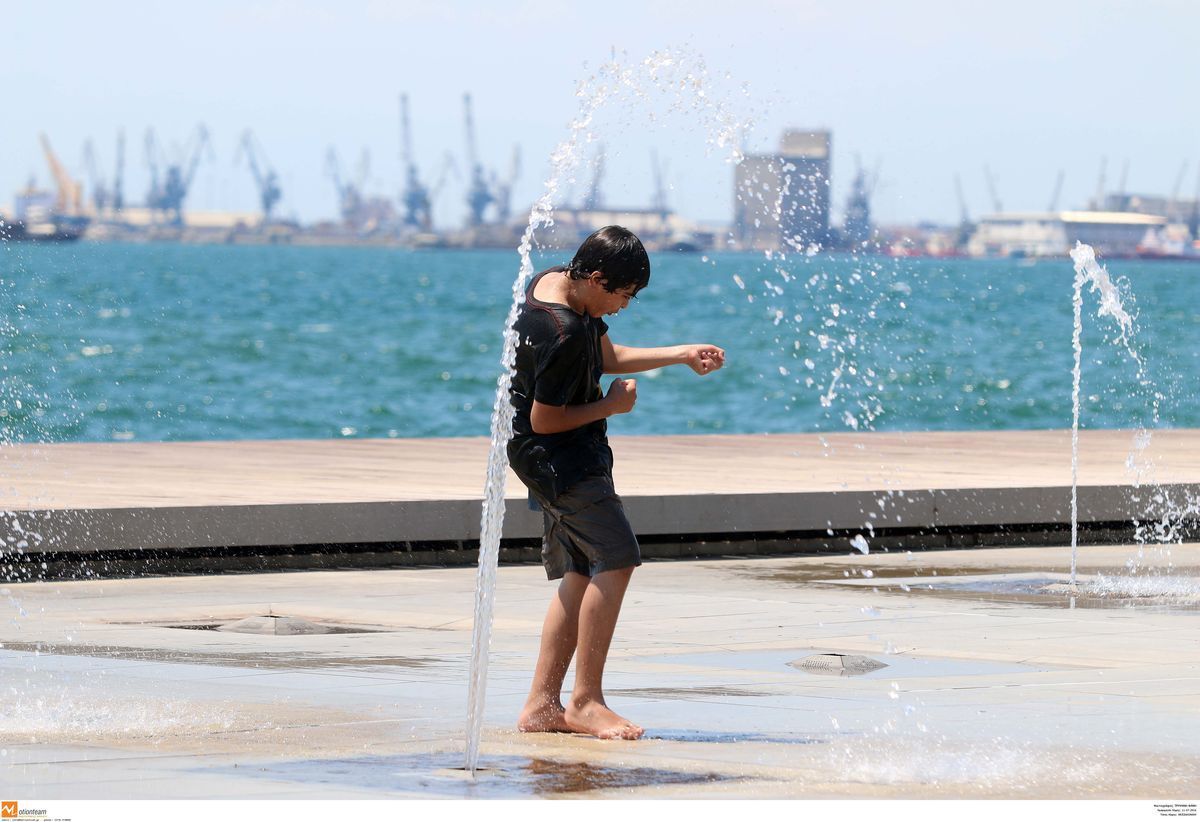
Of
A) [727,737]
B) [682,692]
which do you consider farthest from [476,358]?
[727,737]

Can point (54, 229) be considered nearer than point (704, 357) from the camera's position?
No

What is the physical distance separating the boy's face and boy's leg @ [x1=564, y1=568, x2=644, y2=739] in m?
0.79

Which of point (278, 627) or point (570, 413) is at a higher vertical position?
point (570, 413)

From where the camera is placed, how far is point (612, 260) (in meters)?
7.14

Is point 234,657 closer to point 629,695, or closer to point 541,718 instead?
point 629,695

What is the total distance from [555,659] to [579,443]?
0.65 m

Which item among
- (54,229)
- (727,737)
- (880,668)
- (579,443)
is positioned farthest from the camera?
(54,229)

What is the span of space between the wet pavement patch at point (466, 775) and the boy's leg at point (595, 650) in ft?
1.62

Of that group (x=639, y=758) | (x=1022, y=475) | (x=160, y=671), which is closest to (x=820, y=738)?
(x=639, y=758)

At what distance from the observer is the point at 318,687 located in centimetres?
798

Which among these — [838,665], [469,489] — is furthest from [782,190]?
[469,489]

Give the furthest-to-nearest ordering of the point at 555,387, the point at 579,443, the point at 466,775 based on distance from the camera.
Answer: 1. the point at 579,443
2. the point at 555,387
3. the point at 466,775

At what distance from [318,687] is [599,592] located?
4.20ft

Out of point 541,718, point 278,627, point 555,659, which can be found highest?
point 555,659
